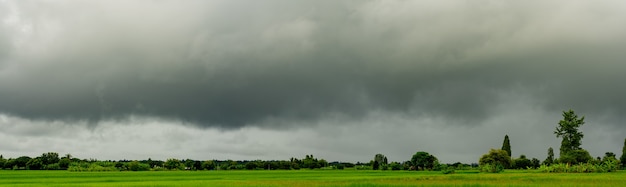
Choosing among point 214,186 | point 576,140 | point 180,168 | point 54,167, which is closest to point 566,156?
point 576,140

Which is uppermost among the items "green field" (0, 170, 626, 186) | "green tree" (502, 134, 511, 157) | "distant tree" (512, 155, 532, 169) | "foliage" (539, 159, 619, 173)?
"green tree" (502, 134, 511, 157)

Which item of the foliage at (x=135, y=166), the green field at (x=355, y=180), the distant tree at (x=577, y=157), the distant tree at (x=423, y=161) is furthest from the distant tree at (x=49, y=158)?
the distant tree at (x=577, y=157)

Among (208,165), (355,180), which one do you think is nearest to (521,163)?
(208,165)

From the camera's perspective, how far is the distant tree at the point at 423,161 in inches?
6117

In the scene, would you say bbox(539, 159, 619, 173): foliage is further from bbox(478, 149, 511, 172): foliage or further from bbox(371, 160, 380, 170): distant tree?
bbox(371, 160, 380, 170): distant tree

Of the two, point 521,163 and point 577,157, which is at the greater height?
point 577,157

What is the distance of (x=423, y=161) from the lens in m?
155

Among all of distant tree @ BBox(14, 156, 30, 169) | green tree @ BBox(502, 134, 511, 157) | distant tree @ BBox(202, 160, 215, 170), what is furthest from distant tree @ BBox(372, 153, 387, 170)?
distant tree @ BBox(14, 156, 30, 169)

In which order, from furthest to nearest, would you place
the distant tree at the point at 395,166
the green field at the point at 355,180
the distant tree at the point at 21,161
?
the distant tree at the point at 395,166
the distant tree at the point at 21,161
the green field at the point at 355,180

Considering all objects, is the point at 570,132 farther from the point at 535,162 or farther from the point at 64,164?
the point at 64,164

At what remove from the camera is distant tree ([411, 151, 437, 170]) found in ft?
510

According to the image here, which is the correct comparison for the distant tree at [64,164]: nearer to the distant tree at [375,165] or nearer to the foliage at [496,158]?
the distant tree at [375,165]

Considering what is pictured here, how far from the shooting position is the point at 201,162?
534 ft

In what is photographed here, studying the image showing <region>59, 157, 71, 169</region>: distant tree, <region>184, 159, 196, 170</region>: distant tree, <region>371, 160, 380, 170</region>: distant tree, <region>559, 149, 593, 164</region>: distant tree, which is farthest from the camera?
<region>371, 160, 380, 170</region>: distant tree
